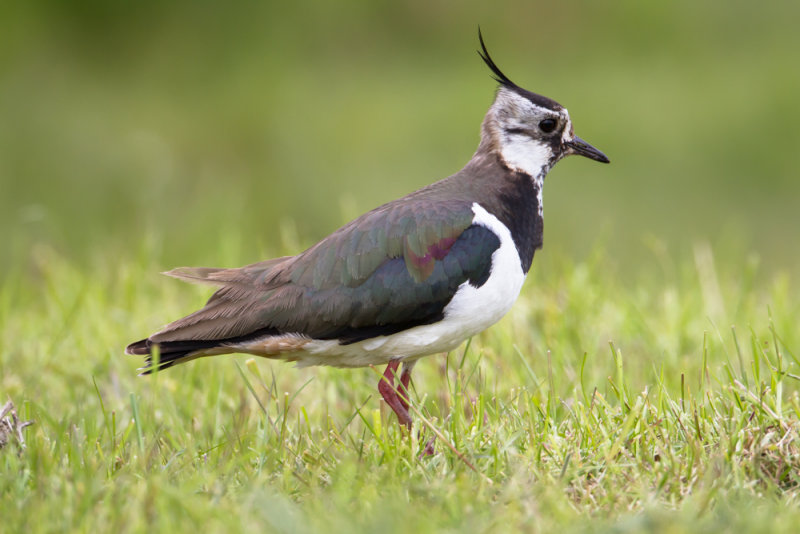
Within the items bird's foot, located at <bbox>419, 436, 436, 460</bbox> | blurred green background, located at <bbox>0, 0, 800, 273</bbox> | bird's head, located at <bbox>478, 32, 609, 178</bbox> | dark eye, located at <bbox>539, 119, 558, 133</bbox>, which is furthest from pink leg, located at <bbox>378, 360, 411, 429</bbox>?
blurred green background, located at <bbox>0, 0, 800, 273</bbox>

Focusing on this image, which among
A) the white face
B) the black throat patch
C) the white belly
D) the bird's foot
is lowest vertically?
the bird's foot

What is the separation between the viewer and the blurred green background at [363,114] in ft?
33.4

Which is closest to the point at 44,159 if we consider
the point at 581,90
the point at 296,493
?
the point at 581,90

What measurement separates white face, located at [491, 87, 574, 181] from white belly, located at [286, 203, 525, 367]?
0.49 meters

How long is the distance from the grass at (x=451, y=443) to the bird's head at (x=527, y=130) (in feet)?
3.10

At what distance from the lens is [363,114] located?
1187 cm

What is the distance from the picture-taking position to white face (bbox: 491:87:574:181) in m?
4.86

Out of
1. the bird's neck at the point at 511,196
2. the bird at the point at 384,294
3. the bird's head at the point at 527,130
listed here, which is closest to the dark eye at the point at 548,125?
the bird's head at the point at 527,130

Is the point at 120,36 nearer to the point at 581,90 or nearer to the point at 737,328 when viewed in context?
the point at 581,90

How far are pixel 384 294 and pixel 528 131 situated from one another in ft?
3.84

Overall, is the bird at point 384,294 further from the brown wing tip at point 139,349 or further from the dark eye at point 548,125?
the dark eye at point 548,125

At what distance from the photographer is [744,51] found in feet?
40.1

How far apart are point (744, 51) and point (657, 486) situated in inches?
391

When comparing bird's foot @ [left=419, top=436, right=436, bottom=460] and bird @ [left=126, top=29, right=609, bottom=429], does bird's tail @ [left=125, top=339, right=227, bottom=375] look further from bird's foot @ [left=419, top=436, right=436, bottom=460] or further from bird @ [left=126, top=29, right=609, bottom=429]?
bird's foot @ [left=419, top=436, right=436, bottom=460]
